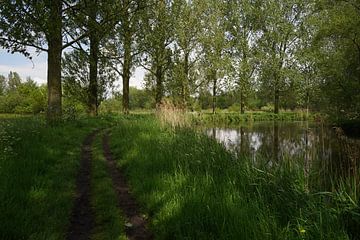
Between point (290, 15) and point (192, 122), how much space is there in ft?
114

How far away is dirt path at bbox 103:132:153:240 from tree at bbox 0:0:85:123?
6698mm

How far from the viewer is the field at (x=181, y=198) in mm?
3750

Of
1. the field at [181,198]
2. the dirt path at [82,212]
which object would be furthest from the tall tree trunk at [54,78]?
the dirt path at [82,212]

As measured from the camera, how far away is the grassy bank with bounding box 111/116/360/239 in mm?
3605

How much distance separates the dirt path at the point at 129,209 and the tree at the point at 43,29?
22.0ft

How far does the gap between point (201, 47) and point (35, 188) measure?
104 feet

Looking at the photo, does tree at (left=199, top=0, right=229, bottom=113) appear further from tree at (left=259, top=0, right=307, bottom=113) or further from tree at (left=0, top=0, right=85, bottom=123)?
tree at (left=0, top=0, right=85, bottom=123)

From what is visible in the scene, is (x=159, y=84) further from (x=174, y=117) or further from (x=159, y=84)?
(x=174, y=117)

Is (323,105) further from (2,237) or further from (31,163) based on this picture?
(2,237)

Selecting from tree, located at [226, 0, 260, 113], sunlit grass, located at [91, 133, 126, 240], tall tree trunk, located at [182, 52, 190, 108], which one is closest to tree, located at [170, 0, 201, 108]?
tall tree trunk, located at [182, 52, 190, 108]

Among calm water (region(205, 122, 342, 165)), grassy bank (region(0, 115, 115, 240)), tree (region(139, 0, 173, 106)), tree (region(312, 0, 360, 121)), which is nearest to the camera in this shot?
grassy bank (region(0, 115, 115, 240))

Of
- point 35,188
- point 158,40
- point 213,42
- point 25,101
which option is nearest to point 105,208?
point 35,188

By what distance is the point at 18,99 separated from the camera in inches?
2165

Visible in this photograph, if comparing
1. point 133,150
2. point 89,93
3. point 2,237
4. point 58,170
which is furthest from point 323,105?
point 2,237
